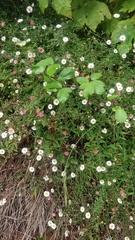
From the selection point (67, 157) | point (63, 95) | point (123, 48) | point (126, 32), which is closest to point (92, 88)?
point (63, 95)

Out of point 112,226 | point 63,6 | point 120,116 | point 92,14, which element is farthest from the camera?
point 92,14

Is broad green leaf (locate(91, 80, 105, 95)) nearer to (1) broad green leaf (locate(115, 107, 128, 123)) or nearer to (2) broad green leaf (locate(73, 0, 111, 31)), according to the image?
(1) broad green leaf (locate(115, 107, 128, 123))

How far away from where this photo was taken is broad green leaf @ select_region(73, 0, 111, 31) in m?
1.79

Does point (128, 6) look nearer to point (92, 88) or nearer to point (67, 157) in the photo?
point (92, 88)

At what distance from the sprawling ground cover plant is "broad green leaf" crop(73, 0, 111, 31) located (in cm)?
26

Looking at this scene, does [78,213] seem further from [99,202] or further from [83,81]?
[83,81]

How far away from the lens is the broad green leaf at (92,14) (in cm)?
179

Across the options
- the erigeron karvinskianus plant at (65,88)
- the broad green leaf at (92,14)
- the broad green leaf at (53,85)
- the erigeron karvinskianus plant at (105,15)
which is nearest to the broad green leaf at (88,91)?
the erigeron karvinskianus plant at (65,88)

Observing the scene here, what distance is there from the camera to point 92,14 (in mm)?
1808

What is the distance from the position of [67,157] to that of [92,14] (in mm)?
876

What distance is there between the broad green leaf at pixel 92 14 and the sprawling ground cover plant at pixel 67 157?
26 cm

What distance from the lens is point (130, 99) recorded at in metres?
1.59

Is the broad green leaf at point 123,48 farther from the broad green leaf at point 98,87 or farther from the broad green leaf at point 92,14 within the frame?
the broad green leaf at point 98,87

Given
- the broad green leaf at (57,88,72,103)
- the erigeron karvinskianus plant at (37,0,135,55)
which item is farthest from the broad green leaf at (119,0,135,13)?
the broad green leaf at (57,88,72,103)
